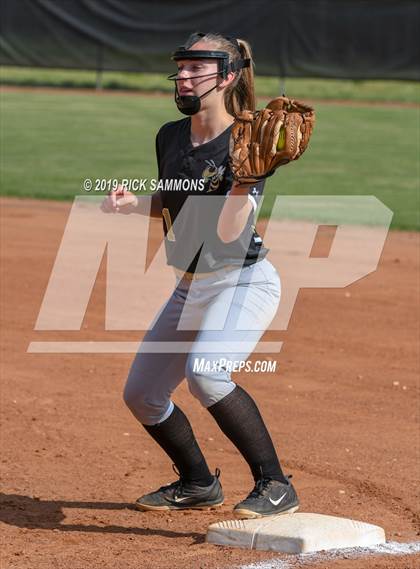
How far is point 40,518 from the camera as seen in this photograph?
5199mm

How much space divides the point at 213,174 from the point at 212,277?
1.54 ft

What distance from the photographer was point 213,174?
4.77 m

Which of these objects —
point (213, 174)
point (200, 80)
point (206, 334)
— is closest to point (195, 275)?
point (206, 334)

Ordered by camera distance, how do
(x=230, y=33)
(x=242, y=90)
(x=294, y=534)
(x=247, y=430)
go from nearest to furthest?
1. (x=294, y=534)
2. (x=247, y=430)
3. (x=242, y=90)
4. (x=230, y=33)

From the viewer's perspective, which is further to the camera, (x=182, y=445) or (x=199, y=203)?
(x=182, y=445)

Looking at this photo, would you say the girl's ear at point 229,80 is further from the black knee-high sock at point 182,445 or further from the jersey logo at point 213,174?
the black knee-high sock at point 182,445

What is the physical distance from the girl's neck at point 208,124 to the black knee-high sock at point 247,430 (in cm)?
113

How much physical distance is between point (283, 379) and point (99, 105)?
19.1m

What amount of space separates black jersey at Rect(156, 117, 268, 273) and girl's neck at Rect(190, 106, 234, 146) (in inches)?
1.2

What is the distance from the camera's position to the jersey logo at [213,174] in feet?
15.6

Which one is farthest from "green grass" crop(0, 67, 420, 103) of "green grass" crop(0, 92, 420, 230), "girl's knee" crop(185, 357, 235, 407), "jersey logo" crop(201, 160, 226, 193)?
"girl's knee" crop(185, 357, 235, 407)

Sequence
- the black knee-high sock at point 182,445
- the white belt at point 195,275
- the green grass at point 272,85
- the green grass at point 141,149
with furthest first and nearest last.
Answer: the green grass at point 272,85 → the green grass at point 141,149 → the black knee-high sock at point 182,445 → the white belt at point 195,275

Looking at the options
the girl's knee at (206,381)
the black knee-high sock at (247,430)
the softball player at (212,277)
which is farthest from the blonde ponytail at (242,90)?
the black knee-high sock at (247,430)

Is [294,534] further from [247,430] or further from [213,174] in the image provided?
[213,174]
